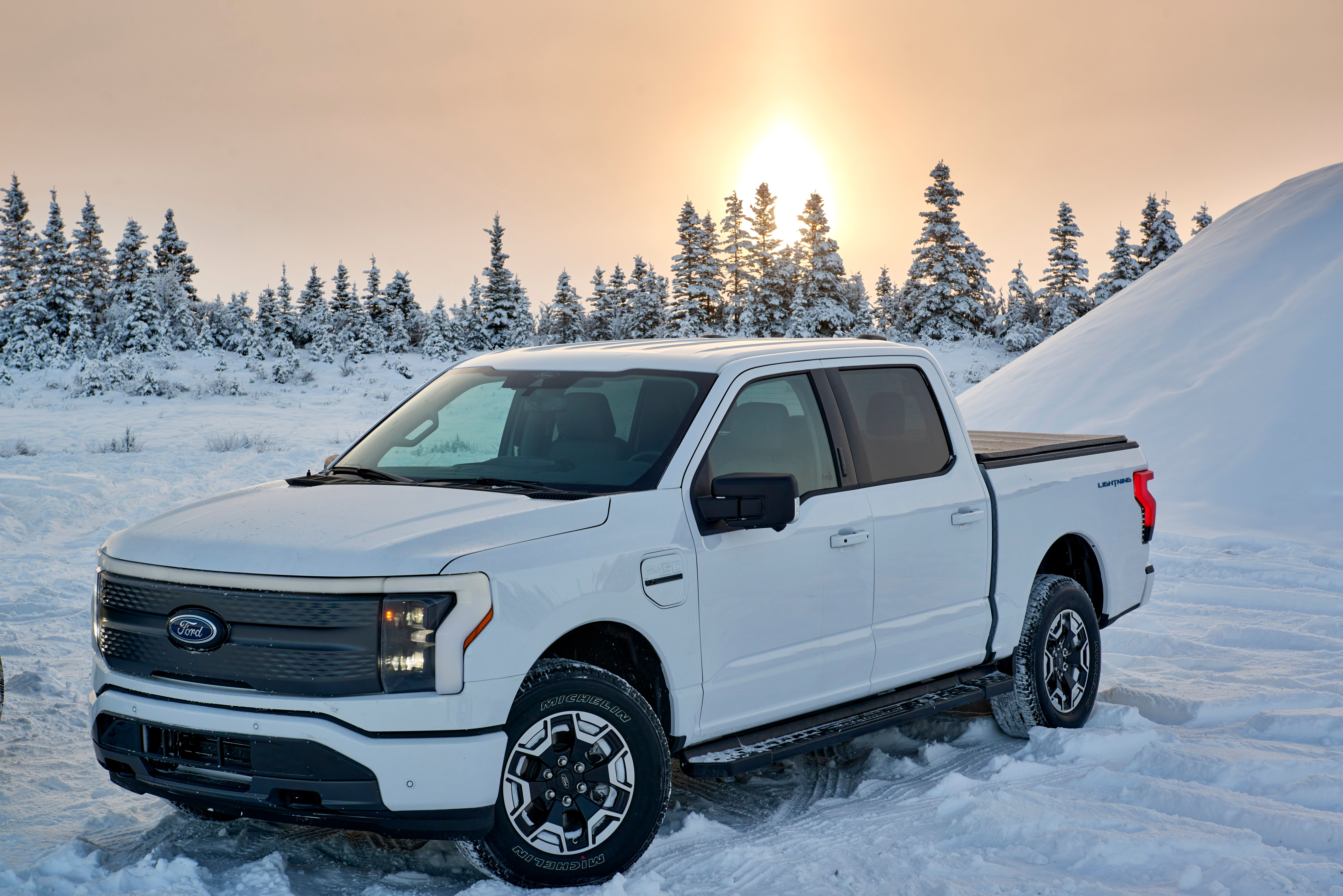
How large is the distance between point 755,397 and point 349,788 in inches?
89.2

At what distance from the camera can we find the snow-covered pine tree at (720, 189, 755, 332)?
60.5 metres

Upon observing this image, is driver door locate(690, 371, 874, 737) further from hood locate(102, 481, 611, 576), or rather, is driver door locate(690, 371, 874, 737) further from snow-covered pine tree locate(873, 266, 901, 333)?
snow-covered pine tree locate(873, 266, 901, 333)

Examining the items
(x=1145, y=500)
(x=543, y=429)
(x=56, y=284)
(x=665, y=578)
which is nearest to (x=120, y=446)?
(x=543, y=429)

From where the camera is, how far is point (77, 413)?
2314cm

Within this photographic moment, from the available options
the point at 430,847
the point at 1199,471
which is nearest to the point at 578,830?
the point at 430,847

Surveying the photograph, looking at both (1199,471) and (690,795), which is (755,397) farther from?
(1199,471)

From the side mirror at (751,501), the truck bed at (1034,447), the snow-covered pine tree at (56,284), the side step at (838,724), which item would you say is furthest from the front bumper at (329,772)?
the snow-covered pine tree at (56,284)

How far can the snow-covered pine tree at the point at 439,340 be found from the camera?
175 ft

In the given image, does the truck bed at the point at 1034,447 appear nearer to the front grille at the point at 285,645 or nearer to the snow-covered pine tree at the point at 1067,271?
the front grille at the point at 285,645

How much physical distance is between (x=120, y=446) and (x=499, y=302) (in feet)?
143

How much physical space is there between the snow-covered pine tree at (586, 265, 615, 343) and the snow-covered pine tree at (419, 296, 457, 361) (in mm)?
8311

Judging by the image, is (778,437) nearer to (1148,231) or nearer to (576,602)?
(576,602)

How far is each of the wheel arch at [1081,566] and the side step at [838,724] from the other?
0.98 meters

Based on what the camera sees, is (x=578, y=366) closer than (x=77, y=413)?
Yes
